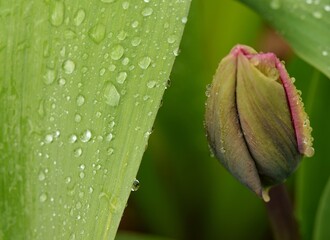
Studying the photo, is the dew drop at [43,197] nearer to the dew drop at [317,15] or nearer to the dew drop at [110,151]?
the dew drop at [110,151]

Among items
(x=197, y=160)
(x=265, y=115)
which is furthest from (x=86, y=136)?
(x=197, y=160)

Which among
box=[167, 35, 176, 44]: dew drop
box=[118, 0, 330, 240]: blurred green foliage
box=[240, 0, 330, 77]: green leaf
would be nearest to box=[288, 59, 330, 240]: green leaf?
box=[118, 0, 330, 240]: blurred green foliage

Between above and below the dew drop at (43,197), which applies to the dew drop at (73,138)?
above

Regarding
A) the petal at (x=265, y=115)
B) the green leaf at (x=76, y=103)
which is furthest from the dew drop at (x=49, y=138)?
the petal at (x=265, y=115)

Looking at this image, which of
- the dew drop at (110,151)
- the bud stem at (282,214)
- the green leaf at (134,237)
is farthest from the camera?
the green leaf at (134,237)

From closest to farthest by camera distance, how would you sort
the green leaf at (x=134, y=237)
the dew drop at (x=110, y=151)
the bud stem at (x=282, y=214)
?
the dew drop at (x=110, y=151) → the bud stem at (x=282, y=214) → the green leaf at (x=134, y=237)

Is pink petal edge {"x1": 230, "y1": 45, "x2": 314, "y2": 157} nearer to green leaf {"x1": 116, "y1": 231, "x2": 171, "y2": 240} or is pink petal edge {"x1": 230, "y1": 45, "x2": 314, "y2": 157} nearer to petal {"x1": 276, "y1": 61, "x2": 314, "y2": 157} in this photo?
petal {"x1": 276, "y1": 61, "x2": 314, "y2": 157}

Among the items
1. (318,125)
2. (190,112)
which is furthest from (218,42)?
(318,125)
